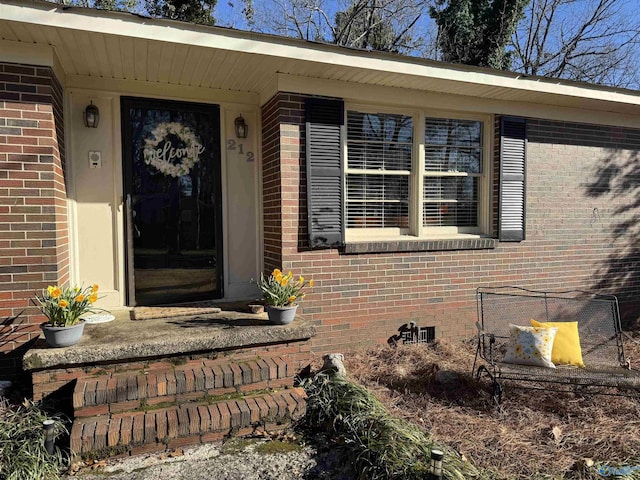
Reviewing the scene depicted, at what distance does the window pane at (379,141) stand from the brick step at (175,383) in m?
2.48

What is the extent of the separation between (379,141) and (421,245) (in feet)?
4.19

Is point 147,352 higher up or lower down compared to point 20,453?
higher up

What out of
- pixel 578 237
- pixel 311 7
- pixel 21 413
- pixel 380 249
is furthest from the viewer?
pixel 311 7

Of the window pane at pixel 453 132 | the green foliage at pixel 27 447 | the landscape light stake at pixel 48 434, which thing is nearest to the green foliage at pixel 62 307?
the green foliage at pixel 27 447

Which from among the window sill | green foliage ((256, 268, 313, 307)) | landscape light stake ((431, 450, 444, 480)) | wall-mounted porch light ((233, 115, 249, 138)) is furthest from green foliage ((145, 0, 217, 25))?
landscape light stake ((431, 450, 444, 480))

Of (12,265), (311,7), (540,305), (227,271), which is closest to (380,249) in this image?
(227,271)

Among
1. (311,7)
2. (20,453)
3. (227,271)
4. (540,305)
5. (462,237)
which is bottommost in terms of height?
(20,453)

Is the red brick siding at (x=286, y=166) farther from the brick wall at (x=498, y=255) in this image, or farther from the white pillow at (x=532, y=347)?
the white pillow at (x=532, y=347)

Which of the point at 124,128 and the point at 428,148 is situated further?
the point at 428,148

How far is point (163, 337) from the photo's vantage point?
3.56m

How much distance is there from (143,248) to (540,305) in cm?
476

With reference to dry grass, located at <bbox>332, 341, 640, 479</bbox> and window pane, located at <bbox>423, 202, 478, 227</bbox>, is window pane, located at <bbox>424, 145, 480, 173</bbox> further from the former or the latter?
dry grass, located at <bbox>332, 341, 640, 479</bbox>

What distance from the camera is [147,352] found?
3.41 m

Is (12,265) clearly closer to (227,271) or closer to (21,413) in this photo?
(21,413)
